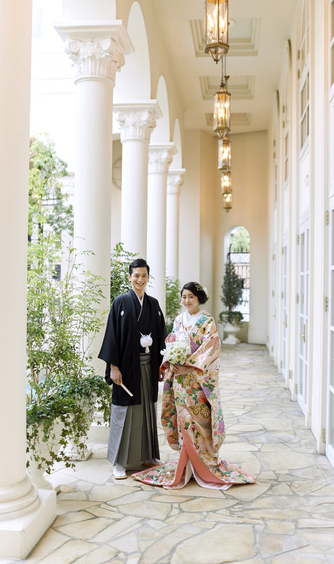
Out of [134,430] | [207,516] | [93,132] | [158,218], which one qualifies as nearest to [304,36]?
[93,132]

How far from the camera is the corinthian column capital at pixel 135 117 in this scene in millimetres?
8008

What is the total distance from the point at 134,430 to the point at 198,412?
681mm

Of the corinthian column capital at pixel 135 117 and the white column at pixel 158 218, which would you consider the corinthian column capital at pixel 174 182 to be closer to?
the white column at pixel 158 218

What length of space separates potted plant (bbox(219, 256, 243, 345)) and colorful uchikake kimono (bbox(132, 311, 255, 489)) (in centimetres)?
1159

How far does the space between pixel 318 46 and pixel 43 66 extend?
→ 1027 cm

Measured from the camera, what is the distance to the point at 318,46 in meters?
5.88

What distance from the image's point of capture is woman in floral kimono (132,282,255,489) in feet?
15.6

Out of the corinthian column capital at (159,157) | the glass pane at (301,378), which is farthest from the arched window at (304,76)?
the corinthian column capital at (159,157)

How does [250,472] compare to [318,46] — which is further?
[318,46]

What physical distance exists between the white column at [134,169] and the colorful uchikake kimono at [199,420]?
337cm

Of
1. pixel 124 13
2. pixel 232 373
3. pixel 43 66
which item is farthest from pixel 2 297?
pixel 43 66

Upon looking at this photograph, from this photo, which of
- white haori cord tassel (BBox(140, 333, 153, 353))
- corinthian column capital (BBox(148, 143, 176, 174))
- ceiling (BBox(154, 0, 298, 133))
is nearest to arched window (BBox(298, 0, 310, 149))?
ceiling (BBox(154, 0, 298, 133))

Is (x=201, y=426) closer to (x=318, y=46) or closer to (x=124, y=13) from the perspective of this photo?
(x=318, y=46)

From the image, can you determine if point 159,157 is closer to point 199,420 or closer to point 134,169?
point 134,169
